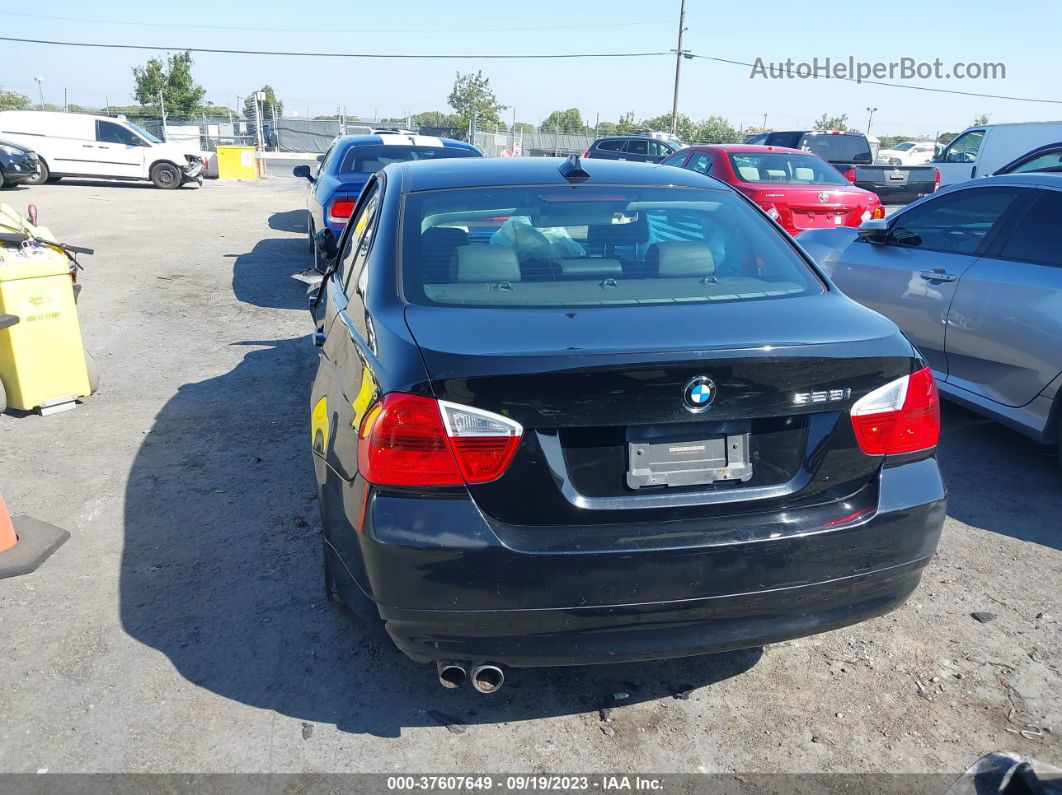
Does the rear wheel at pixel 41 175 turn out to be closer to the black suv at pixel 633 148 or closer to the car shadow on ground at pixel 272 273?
the car shadow on ground at pixel 272 273

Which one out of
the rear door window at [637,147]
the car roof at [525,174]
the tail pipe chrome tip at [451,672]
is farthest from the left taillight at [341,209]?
the rear door window at [637,147]

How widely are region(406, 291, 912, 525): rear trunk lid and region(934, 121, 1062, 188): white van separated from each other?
1556 cm

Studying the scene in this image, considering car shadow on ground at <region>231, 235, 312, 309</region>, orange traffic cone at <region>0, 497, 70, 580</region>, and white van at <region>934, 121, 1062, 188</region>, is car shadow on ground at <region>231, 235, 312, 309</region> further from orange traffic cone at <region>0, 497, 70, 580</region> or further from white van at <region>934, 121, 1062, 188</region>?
white van at <region>934, 121, 1062, 188</region>

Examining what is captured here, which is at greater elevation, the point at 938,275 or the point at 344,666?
the point at 938,275

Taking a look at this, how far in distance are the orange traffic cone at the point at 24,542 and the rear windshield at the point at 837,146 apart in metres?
17.1

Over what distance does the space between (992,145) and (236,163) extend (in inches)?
855

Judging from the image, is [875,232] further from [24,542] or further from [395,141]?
[395,141]

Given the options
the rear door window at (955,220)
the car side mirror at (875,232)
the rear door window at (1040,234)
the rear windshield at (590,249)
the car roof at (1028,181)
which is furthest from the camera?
the car side mirror at (875,232)

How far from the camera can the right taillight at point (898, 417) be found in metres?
2.58

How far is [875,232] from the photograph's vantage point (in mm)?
5816

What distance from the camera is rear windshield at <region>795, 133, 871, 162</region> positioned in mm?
18073

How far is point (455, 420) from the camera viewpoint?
7.66 feet

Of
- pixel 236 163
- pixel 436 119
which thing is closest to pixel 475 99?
pixel 436 119

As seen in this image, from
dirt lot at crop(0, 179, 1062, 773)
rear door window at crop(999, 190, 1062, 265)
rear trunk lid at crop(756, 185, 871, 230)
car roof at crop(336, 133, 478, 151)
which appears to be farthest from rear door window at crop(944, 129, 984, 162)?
dirt lot at crop(0, 179, 1062, 773)
